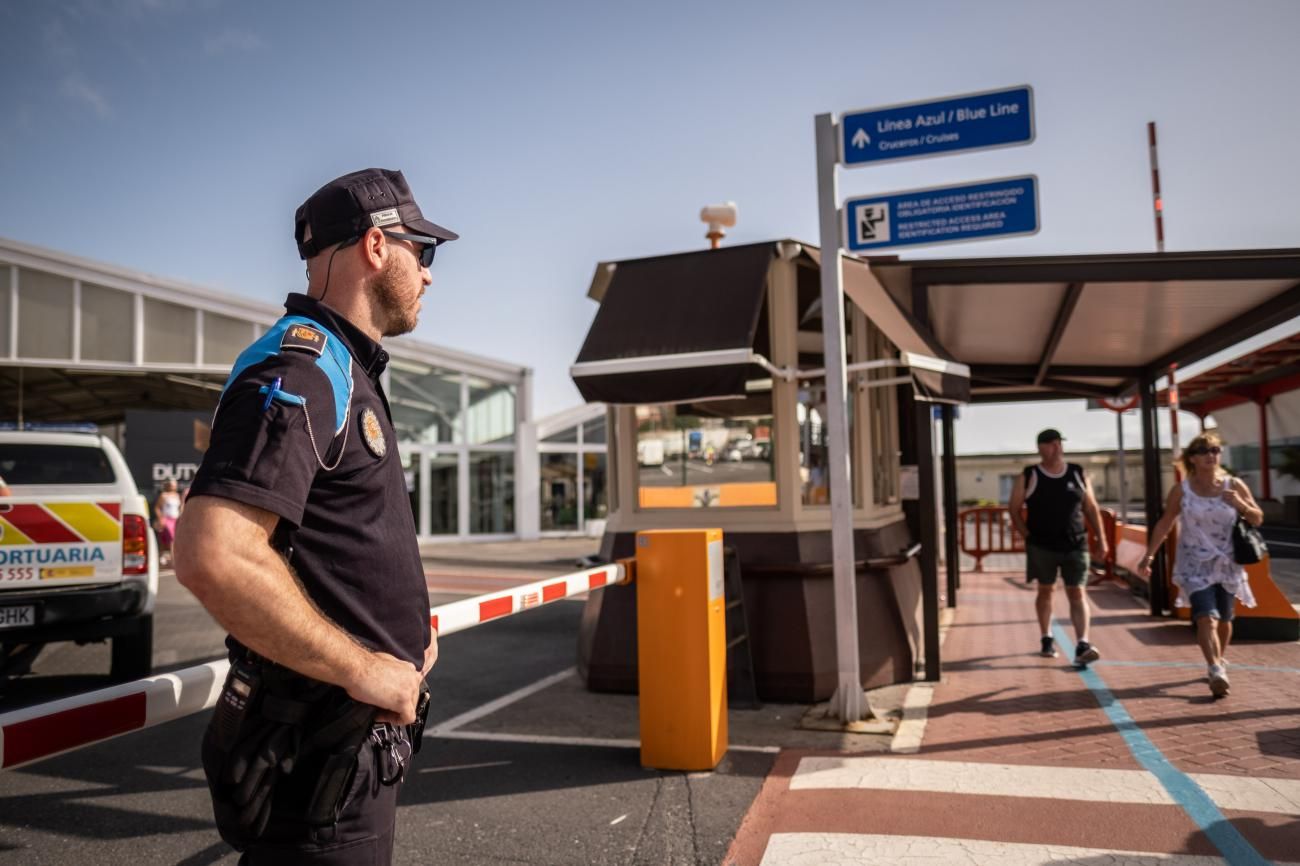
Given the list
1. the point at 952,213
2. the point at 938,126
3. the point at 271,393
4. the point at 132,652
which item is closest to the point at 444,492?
the point at 132,652

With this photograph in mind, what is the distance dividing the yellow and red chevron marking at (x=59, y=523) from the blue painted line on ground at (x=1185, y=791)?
662 centimetres

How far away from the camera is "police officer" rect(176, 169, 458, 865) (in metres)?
1.47

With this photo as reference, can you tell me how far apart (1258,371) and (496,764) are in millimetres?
19566

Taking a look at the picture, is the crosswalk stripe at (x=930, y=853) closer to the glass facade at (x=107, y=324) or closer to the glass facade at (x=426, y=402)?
the glass facade at (x=107, y=324)

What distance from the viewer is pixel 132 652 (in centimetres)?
Answer: 675

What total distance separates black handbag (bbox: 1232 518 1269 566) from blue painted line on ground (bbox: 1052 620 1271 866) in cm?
124

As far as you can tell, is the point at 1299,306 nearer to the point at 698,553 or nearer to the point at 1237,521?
the point at 1237,521

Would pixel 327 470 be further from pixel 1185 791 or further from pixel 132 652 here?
pixel 132 652

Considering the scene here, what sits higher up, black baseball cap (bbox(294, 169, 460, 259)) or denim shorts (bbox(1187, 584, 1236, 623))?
black baseball cap (bbox(294, 169, 460, 259))

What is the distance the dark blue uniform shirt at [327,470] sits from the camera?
1.49 m

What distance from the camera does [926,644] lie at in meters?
6.59

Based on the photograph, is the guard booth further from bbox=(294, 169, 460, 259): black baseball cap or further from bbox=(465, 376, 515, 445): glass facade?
bbox=(465, 376, 515, 445): glass facade

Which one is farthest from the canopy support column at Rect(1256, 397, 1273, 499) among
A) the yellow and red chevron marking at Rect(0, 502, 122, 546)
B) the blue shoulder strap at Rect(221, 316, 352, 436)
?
the blue shoulder strap at Rect(221, 316, 352, 436)

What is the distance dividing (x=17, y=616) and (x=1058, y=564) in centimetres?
754
